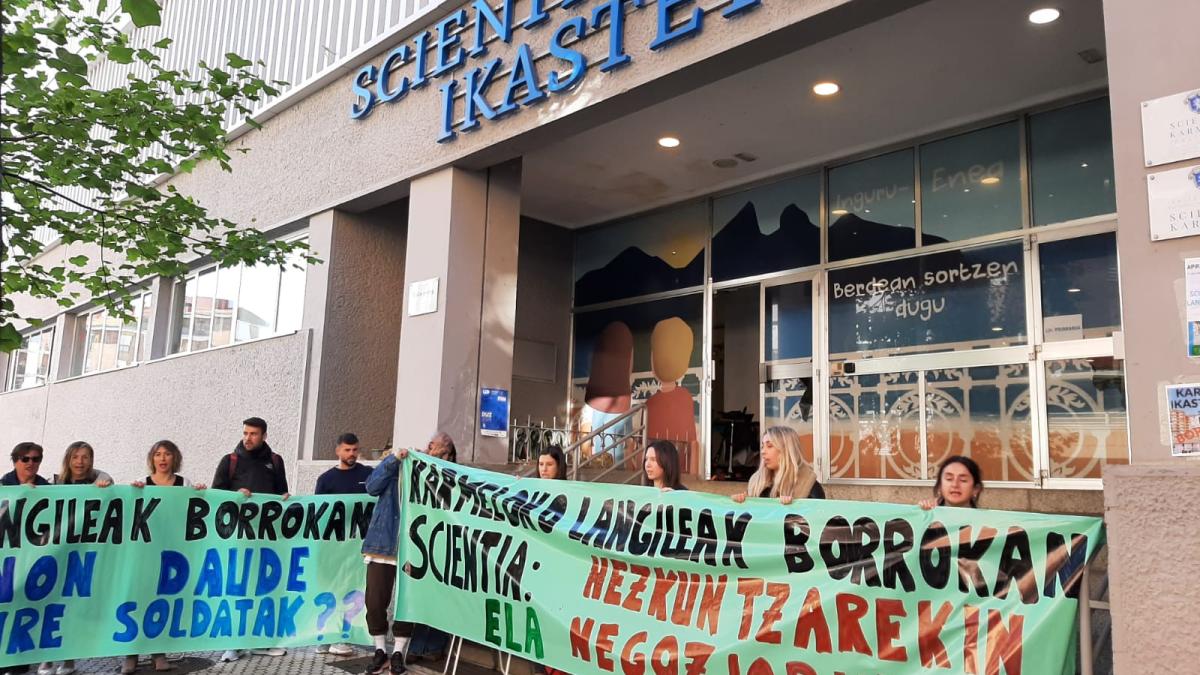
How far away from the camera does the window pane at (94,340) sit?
18.4 metres

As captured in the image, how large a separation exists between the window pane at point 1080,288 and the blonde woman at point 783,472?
14.9ft

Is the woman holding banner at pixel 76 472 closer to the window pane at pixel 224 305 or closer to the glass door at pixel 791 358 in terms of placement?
the window pane at pixel 224 305

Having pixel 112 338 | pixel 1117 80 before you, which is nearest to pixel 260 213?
pixel 112 338

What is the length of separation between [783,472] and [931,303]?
503cm

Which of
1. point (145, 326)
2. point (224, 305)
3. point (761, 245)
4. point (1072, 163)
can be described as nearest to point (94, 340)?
point (145, 326)

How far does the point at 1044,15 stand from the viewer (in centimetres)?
709

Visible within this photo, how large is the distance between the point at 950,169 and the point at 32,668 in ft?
30.5

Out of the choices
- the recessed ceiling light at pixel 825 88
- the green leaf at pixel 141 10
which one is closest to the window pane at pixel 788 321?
the recessed ceiling light at pixel 825 88

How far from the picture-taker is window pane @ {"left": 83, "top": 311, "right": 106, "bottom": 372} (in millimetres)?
18375

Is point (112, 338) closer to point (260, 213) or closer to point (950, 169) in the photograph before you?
point (260, 213)

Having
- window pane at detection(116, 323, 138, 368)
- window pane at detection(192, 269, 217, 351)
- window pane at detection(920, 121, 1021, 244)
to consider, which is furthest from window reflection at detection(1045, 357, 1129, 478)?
window pane at detection(116, 323, 138, 368)

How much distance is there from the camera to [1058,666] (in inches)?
142

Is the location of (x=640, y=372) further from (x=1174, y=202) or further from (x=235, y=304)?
(x=1174, y=202)

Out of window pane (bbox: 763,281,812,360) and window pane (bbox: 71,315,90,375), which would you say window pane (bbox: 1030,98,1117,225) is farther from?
window pane (bbox: 71,315,90,375)
